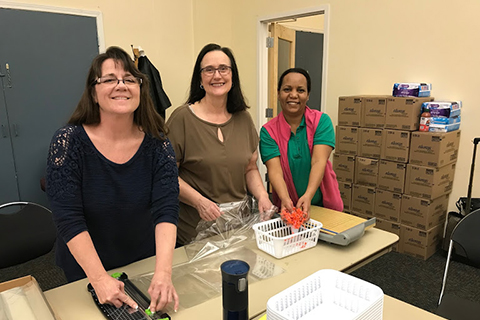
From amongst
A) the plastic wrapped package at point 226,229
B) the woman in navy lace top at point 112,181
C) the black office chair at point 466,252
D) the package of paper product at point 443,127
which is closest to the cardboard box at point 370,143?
the package of paper product at point 443,127

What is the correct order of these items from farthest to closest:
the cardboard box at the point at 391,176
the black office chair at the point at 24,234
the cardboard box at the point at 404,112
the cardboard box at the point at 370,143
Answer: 1. the cardboard box at the point at 370,143
2. the cardboard box at the point at 391,176
3. the cardboard box at the point at 404,112
4. the black office chair at the point at 24,234

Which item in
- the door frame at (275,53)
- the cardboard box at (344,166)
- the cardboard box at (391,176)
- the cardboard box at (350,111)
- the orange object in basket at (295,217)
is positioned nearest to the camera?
the orange object in basket at (295,217)

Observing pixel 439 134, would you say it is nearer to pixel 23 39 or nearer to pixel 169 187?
pixel 169 187

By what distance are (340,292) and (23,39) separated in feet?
11.1

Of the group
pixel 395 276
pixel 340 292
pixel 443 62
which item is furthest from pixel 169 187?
pixel 443 62

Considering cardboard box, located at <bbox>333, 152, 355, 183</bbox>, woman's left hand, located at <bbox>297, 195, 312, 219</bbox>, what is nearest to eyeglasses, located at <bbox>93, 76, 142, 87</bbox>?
woman's left hand, located at <bbox>297, 195, 312, 219</bbox>

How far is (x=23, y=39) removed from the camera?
3119 mm

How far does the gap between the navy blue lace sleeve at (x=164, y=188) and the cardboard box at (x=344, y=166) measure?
2318 mm

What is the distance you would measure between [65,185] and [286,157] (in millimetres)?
1061

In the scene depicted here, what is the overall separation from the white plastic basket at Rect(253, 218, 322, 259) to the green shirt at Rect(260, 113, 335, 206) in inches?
14.5

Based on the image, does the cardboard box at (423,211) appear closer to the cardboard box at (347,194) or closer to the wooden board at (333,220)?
the cardboard box at (347,194)

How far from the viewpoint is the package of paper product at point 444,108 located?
2.68 m

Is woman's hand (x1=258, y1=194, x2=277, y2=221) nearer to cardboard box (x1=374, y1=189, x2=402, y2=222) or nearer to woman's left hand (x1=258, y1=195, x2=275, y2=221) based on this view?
woman's left hand (x1=258, y1=195, x2=275, y2=221)

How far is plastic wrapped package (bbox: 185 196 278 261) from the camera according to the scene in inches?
54.8
